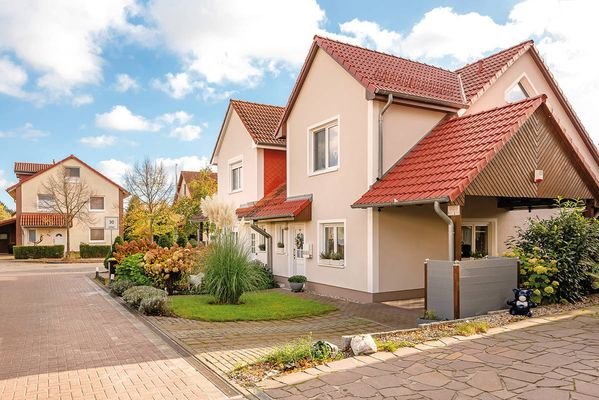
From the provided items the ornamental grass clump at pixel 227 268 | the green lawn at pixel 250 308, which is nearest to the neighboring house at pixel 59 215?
the green lawn at pixel 250 308

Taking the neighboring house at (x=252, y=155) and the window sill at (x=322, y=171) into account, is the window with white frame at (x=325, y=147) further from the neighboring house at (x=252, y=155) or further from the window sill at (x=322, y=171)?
the neighboring house at (x=252, y=155)

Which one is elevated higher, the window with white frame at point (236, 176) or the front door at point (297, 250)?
the window with white frame at point (236, 176)

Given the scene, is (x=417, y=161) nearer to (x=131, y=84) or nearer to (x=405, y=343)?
(x=405, y=343)

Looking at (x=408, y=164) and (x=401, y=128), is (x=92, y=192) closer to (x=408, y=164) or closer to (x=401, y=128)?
(x=401, y=128)

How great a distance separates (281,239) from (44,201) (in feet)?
107

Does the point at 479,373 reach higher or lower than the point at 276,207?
lower

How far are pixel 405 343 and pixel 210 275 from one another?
602 centimetres

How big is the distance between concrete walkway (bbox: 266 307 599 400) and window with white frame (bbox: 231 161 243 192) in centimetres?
1510

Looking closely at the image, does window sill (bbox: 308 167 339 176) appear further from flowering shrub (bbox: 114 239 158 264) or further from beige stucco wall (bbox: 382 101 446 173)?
flowering shrub (bbox: 114 239 158 264)

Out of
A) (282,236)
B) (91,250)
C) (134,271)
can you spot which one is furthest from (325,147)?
(91,250)

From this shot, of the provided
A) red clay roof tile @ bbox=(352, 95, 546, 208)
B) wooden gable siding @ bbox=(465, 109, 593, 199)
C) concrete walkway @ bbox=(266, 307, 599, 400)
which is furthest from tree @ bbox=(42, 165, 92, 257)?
concrete walkway @ bbox=(266, 307, 599, 400)

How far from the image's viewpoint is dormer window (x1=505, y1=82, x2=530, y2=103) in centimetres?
1555

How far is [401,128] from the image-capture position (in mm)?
12648

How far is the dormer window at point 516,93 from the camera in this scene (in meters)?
15.5
